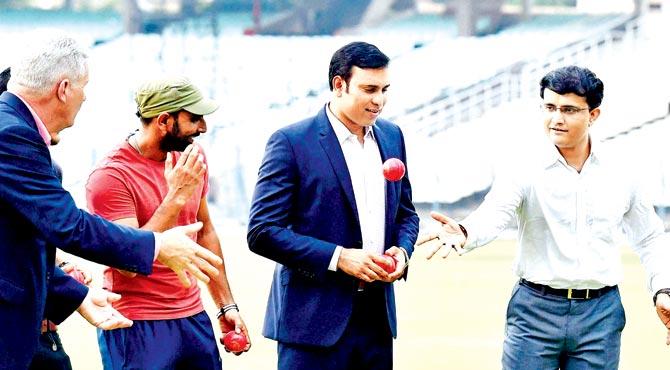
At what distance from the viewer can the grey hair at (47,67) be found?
319 centimetres

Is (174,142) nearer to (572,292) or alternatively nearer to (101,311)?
(101,311)

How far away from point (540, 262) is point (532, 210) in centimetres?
17

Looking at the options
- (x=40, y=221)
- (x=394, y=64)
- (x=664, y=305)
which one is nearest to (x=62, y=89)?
(x=40, y=221)

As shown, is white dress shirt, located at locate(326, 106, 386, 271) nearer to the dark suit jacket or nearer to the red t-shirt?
the red t-shirt

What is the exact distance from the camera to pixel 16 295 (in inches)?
125

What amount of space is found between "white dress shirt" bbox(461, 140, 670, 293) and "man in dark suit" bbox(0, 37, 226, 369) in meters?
1.17

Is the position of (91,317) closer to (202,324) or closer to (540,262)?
(202,324)

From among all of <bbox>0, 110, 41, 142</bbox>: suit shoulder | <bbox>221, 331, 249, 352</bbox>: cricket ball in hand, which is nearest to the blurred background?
<bbox>221, 331, 249, 352</bbox>: cricket ball in hand

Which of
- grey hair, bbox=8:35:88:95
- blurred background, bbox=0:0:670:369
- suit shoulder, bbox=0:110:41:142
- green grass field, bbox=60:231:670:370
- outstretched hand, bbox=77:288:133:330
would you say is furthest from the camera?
blurred background, bbox=0:0:670:369

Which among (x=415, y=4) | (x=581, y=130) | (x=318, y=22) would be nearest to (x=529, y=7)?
(x=415, y=4)

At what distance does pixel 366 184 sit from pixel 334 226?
177 millimetres

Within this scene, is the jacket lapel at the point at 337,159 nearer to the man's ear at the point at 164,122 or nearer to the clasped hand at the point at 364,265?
the clasped hand at the point at 364,265

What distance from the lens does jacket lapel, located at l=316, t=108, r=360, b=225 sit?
402 centimetres

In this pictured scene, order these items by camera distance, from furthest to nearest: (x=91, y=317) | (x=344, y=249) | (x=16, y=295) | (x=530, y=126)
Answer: (x=530, y=126), (x=344, y=249), (x=91, y=317), (x=16, y=295)
